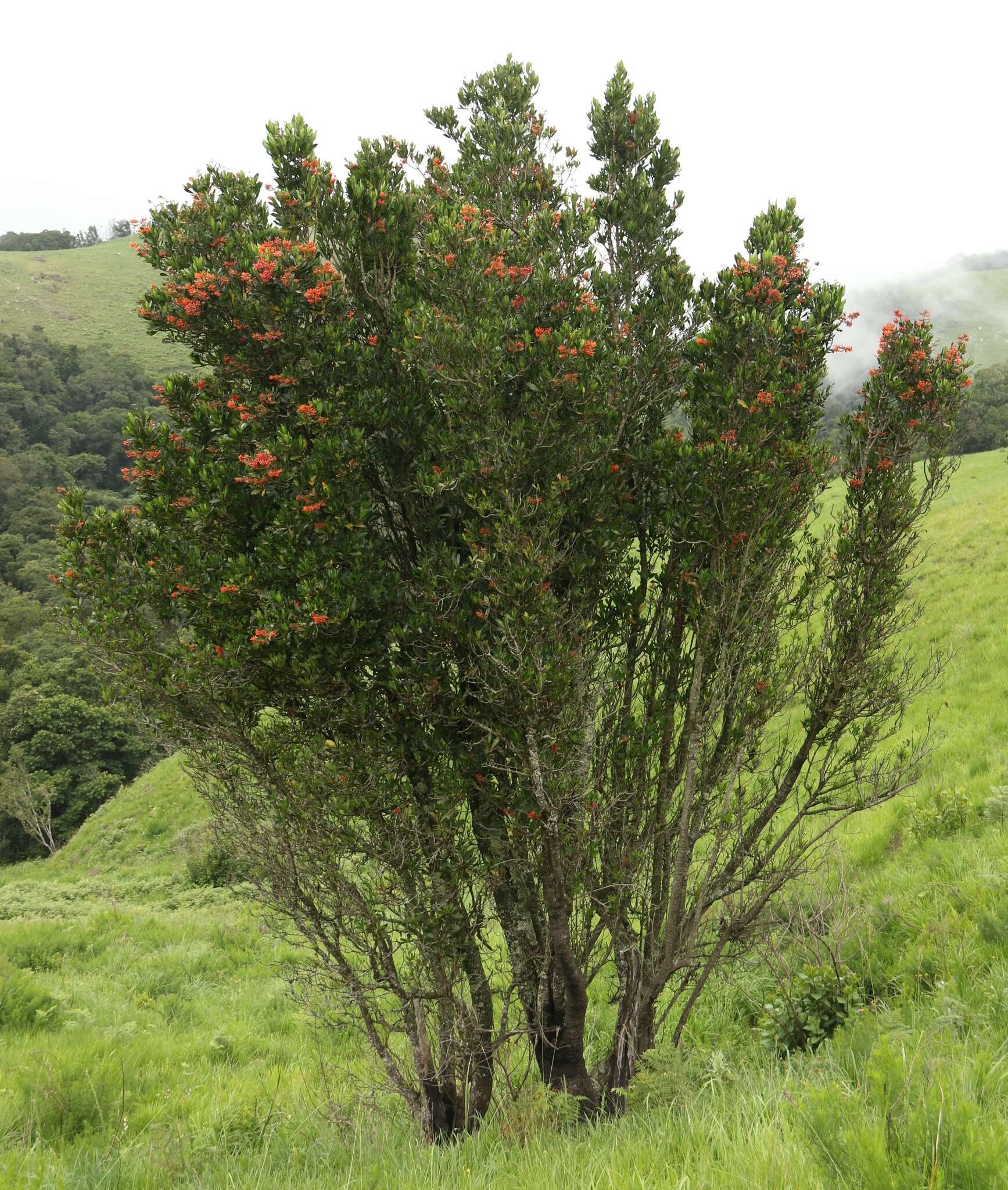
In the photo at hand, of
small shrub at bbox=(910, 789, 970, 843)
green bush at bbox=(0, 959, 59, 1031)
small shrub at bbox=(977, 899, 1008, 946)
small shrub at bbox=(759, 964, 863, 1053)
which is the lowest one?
green bush at bbox=(0, 959, 59, 1031)

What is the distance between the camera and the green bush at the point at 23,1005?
353 inches

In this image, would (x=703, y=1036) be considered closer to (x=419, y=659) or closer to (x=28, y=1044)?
(x=419, y=659)

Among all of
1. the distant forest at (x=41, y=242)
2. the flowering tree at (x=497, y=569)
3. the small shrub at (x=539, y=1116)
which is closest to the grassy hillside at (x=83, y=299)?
the distant forest at (x=41, y=242)

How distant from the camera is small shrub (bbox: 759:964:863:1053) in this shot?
5.80 meters

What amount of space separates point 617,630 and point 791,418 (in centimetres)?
222

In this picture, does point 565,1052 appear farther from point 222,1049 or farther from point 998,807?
point 998,807

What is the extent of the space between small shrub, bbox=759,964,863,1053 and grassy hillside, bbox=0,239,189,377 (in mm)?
118912

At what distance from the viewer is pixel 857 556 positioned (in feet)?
20.1

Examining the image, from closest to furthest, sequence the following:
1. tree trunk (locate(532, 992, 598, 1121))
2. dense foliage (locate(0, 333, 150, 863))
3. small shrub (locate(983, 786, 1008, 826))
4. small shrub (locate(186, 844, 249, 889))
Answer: tree trunk (locate(532, 992, 598, 1121))
small shrub (locate(983, 786, 1008, 826))
small shrub (locate(186, 844, 249, 889))
dense foliage (locate(0, 333, 150, 863))

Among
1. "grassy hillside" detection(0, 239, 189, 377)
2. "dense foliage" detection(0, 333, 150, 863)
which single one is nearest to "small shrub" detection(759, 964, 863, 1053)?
"dense foliage" detection(0, 333, 150, 863)

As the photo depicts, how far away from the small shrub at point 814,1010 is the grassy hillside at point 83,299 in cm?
11891

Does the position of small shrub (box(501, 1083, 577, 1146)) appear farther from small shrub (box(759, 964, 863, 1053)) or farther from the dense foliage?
the dense foliage

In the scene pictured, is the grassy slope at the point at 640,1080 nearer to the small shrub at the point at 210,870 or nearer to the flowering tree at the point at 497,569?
the flowering tree at the point at 497,569

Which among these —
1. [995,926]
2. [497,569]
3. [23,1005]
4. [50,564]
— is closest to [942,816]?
[995,926]
